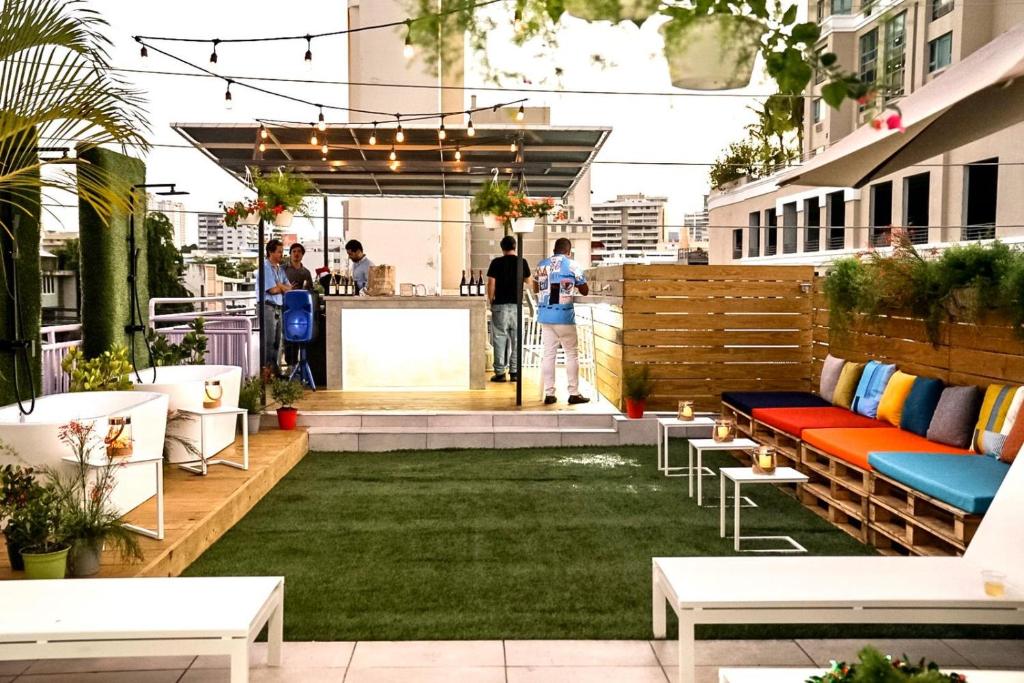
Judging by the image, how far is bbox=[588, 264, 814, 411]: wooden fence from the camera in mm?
9180

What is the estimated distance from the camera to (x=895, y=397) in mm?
6406

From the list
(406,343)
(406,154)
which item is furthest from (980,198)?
(406,343)

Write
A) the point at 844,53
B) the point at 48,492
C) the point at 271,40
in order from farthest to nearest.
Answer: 1. the point at 844,53
2. the point at 271,40
3. the point at 48,492

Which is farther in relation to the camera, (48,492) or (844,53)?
(844,53)

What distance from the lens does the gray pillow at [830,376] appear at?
7664 millimetres

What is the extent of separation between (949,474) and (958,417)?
0.96 m

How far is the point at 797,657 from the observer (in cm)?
364

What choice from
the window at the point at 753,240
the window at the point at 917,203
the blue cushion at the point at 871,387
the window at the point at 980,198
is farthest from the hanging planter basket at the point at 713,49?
the window at the point at 753,240

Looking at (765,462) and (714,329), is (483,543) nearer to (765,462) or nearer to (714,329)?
(765,462)

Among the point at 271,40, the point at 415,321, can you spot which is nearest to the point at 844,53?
the point at 415,321

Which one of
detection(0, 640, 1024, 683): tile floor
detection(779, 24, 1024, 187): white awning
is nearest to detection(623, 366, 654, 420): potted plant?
detection(779, 24, 1024, 187): white awning

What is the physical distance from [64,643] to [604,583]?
2.52 m

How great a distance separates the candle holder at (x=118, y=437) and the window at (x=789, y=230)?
95.2 ft

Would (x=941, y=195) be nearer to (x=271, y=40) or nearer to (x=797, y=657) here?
(x=271, y=40)
